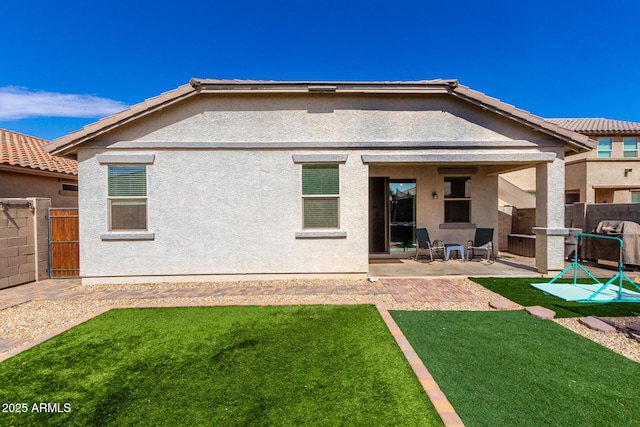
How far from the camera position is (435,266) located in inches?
398

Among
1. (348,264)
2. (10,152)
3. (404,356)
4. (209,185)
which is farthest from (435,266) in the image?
(10,152)

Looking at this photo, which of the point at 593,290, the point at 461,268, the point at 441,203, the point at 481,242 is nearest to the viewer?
the point at 593,290

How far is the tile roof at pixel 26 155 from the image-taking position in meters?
11.4

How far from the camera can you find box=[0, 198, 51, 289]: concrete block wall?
8133 millimetres

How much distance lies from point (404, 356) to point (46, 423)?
4.16m

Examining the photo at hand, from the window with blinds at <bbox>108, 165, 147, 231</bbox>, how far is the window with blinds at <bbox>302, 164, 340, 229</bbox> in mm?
4544

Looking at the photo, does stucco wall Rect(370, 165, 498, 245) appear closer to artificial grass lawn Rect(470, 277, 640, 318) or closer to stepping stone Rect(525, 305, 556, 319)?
artificial grass lawn Rect(470, 277, 640, 318)

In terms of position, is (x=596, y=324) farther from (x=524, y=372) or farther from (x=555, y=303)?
(x=524, y=372)

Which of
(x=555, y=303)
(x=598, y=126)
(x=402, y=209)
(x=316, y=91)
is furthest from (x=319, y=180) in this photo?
(x=598, y=126)

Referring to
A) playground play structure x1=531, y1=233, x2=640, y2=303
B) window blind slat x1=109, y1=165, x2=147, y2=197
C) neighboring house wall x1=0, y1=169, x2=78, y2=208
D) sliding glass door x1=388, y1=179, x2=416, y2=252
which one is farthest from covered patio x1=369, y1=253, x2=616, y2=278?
neighboring house wall x1=0, y1=169, x2=78, y2=208

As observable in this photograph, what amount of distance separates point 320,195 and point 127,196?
544 cm

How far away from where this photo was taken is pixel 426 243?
10.8m

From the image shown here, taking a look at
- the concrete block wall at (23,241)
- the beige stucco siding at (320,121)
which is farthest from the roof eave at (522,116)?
the concrete block wall at (23,241)

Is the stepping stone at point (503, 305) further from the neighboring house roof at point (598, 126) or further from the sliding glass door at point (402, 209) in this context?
the neighboring house roof at point (598, 126)
